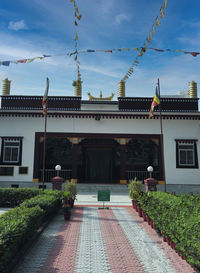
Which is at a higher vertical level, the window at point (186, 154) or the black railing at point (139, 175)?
the window at point (186, 154)

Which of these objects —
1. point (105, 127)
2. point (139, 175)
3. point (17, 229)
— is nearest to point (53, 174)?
point (105, 127)

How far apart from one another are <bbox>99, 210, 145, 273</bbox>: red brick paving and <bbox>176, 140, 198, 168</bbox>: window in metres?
10.7

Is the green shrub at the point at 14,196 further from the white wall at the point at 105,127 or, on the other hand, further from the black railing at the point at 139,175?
the black railing at the point at 139,175

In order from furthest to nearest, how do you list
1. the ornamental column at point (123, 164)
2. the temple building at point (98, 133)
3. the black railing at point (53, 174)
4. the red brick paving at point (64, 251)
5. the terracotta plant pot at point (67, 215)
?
the black railing at point (53, 174) → the ornamental column at point (123, 164) → the temple building at point (98, 133) → the terracotta plant pot at point (67, 215) → the red brick paving at point (64, 251)

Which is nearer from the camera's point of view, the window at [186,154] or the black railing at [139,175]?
the window at [186,154]

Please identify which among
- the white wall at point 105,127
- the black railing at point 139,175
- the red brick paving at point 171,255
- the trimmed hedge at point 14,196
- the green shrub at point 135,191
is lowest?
the red brick paving at point 171,255

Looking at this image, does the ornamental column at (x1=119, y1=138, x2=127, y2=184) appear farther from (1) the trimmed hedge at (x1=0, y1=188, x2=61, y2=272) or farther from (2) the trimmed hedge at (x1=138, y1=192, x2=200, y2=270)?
(2) the trimmed hedge at (x1=138, y1=192, x2=200, y2=270)

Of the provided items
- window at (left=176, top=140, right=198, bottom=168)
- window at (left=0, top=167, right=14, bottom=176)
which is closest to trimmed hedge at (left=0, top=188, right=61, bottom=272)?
window at (left=0, top=167, right=14, bottom=176)

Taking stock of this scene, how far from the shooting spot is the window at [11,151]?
17.5m

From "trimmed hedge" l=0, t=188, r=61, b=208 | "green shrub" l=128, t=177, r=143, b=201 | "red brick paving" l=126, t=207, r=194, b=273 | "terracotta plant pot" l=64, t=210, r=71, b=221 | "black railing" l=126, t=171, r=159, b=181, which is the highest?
"black railing" l=126, t=171, r=159, b=181

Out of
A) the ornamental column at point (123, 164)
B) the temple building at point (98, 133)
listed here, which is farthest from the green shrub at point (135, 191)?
the ornamental column at point (123, 164)

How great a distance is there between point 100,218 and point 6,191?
5523 millimetres

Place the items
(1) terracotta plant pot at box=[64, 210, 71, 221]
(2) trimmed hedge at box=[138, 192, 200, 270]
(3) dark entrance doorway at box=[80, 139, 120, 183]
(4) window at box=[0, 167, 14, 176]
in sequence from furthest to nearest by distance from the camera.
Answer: (3) dark entrance doorway at box=[80, 139, 120, 183]
(4) window at box=[0, 167, 14, 176]
(1) terracotta plant pot at box=[64, 210, 71, 221]
(2) trimmed hedge at box=[138, 192, 200, 270]

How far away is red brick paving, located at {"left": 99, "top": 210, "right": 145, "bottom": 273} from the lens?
4.93 m
